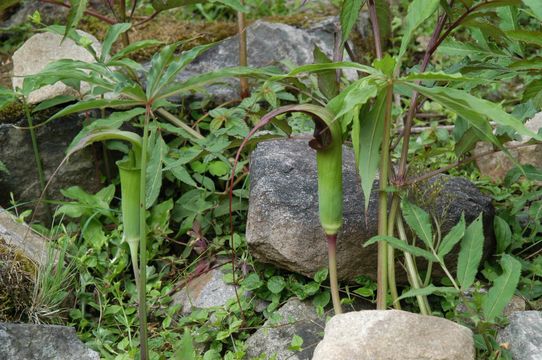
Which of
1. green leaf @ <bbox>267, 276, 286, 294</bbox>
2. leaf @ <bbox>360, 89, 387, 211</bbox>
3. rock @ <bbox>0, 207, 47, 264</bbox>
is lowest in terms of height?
green leaf @ <bbox>267, 276, 286, 294</bbox>

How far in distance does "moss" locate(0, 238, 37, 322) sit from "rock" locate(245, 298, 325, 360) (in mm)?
748

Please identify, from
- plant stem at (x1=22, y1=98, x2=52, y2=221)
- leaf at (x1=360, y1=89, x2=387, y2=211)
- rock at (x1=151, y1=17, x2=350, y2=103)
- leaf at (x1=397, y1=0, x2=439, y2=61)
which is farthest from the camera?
rock at (x1=151, y1=17, x2=350, y2=103)

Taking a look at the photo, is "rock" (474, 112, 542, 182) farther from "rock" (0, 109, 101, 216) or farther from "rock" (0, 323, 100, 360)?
"rock" (0, 323, 100, 360)

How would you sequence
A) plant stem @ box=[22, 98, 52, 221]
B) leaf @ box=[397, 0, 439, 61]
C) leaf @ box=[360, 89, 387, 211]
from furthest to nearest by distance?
plant stem @ box=[22, 98, 52, 221] → leaf @ box=[360, 89, 387, 211] → leaf @ box=[397, 0, 439, 61]

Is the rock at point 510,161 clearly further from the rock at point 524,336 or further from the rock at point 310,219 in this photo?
the rock at point 524,336

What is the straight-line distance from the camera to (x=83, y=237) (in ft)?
9.90

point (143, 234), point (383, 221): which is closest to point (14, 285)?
point (143, 234)

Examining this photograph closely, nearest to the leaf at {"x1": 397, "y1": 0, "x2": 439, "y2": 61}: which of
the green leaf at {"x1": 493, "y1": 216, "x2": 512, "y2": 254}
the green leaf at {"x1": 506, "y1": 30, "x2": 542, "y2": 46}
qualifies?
the green leaf at {"x1": 506, "y1": 30, "x2": 542, "y2": 46}

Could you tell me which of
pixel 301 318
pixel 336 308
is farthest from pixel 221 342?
pixel 336 308

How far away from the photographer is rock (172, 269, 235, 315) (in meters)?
2.72

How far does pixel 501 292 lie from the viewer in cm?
208

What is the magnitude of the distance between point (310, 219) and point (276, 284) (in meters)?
0.27

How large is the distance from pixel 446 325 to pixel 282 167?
0.96 meters

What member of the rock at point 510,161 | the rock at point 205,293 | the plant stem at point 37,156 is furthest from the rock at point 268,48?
the rock at point 205,293
